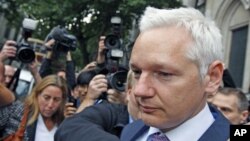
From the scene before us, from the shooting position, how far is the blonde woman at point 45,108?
396cm

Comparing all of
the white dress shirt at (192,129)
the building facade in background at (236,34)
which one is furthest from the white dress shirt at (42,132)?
the building facade in background at (236,34)

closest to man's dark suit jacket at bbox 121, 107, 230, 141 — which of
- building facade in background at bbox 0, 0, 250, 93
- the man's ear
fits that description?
the man's ear

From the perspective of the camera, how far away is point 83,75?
4.46 metres

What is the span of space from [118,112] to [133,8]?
48.4 feet

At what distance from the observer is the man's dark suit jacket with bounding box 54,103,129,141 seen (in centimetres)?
146

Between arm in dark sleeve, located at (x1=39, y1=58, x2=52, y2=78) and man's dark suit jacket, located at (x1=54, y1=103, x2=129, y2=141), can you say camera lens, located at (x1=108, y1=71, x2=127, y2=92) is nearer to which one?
man's dark suit jacket, located at (x1=54, y1=103, x2=129, y2=141)

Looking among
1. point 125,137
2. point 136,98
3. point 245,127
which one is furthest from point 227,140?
point 125,137

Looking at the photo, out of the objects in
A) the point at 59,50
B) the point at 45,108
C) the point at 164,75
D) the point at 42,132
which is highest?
the point at 164,75

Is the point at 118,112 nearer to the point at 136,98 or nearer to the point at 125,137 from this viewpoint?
the point at 125,137

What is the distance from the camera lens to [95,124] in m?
1.58

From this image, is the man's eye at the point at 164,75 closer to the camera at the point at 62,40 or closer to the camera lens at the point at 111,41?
the camera lens at the point at 111,41

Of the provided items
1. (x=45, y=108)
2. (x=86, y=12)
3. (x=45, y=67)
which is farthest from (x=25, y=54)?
(x=86, y=12)

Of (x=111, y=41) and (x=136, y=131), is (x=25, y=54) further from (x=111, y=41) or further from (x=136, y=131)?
(x=136, y=131)

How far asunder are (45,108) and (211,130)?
2.86 metres
